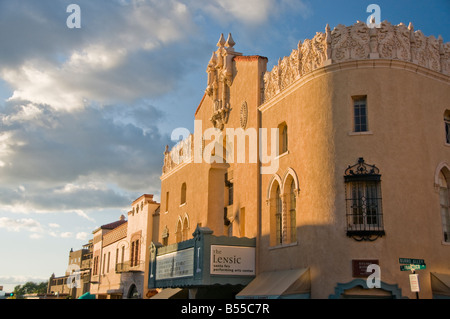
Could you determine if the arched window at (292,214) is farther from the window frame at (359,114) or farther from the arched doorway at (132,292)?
the arched doorway at (132,292)

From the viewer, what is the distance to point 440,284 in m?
17.9

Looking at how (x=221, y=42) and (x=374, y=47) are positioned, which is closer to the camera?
(x=374, y=47)

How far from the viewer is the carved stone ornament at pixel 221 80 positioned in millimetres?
27938

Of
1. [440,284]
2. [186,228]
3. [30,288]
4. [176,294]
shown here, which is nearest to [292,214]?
[440,284]

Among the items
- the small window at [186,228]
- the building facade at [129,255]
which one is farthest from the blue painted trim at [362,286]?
the building facade at [129,255]

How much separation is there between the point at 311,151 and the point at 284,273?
193 inches

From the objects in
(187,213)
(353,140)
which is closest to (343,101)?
(353,140)

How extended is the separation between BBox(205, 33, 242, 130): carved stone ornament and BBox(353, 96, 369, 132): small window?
353 inches

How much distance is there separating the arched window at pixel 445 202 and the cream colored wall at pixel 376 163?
578mm

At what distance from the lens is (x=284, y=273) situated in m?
20.6

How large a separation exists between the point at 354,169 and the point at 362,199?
3.70 feet

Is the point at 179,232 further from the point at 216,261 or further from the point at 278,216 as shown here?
the point at 278,216

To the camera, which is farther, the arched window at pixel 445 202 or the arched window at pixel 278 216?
the arched window at pixel 278 216
